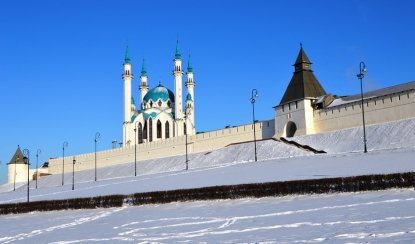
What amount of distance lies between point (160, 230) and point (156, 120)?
262 ft

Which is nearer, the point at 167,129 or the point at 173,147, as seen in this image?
the point at 173,147

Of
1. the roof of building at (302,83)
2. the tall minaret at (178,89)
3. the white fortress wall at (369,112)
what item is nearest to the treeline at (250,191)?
the white fortress wall at (369,112)

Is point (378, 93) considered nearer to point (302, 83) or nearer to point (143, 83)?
point (302, 83)

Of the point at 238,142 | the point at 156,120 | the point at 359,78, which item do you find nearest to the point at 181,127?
the point at 156,120

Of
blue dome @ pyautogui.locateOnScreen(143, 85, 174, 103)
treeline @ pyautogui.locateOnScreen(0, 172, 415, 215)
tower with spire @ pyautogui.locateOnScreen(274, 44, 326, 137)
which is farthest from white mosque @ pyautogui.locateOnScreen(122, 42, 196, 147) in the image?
treeline @ pyautogui.locateOnScreen(0, 172, 415, 215)

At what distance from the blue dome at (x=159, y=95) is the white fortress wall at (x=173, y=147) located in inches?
607

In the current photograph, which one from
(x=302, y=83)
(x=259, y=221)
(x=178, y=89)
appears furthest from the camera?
(x=178, y=89)

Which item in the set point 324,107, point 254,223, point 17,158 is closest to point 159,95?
point 17,158

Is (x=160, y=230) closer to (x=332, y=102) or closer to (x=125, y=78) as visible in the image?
(x=332, y=102)

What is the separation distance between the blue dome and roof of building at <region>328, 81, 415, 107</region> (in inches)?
1846

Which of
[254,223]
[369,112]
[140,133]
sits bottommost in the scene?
[254,223]

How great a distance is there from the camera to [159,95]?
9888 centimetres

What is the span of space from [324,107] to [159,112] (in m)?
45.0

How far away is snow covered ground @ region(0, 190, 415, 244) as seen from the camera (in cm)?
1241
